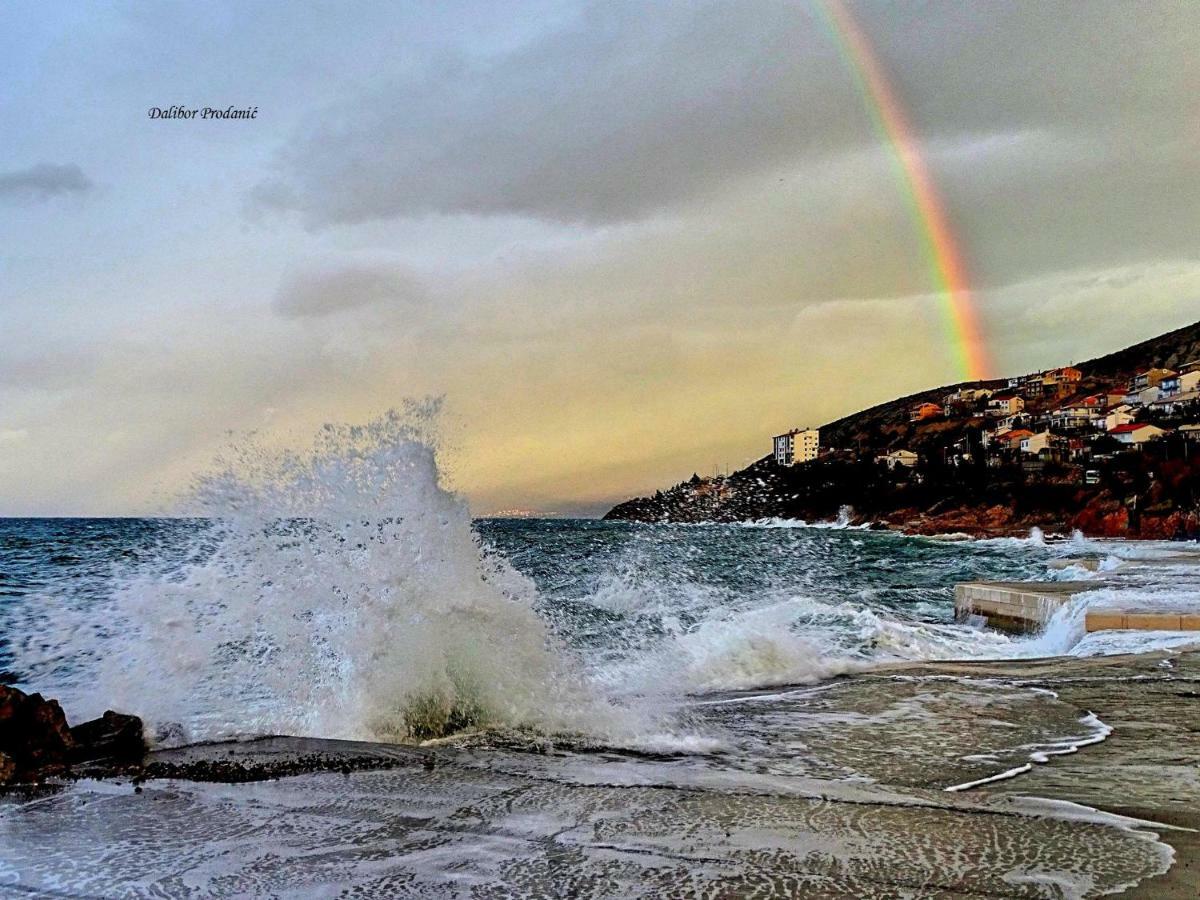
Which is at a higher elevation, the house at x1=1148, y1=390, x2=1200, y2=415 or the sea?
the house at x1=1148, y1=390, x2=1200, y2=415

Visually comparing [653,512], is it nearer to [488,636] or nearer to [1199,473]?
[1199,473]

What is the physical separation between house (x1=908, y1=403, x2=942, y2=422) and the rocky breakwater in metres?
178

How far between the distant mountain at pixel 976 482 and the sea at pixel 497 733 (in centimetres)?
8208

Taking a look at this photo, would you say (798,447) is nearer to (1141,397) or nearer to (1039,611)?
(1141,397)

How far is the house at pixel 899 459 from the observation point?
143 meters

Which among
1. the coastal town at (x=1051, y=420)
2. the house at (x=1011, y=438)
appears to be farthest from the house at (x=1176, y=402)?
the house at (x=1011, y=438)

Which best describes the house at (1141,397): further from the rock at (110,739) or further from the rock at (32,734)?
the rock at (32,734)

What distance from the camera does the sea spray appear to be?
328 inches

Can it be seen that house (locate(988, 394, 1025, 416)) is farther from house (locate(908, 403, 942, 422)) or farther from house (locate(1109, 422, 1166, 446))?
house (locate(1109, 422, 1166, 446))

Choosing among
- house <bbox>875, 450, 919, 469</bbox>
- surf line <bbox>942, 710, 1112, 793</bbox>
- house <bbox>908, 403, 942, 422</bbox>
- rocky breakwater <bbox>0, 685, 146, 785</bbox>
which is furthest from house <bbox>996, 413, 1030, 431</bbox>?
rocky breakwater <bbox>0, 685, 146, 785</bbox>

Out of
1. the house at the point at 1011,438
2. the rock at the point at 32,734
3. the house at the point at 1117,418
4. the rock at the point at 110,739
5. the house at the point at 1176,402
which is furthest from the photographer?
the house at the point at 1011,438

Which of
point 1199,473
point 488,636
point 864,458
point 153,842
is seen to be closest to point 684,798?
point 153,842

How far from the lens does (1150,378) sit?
136875mm

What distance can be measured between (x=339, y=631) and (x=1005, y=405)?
170237mm
